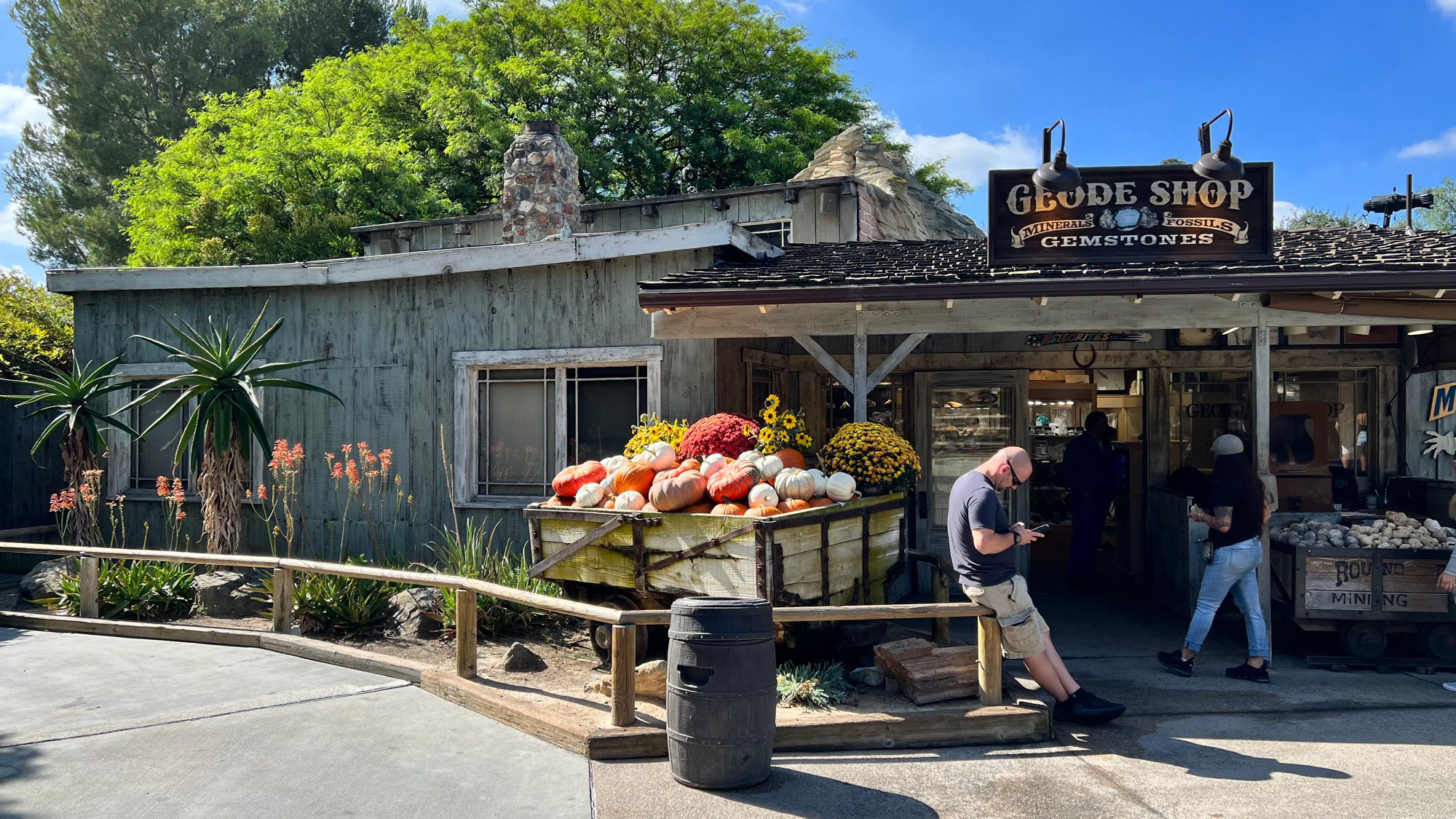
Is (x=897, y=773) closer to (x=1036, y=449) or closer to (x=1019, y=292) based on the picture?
(x=1019, y=292)

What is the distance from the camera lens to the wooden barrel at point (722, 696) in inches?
190

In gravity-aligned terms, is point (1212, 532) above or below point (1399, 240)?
below

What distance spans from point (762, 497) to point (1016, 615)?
171 centimetres

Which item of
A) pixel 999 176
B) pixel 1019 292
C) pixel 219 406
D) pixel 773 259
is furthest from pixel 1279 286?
pixel 219 406

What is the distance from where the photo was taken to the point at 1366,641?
7.39 meters

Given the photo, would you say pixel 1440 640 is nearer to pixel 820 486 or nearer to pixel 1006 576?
pixel 1006 576

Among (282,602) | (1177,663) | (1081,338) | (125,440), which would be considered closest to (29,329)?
(125,440)

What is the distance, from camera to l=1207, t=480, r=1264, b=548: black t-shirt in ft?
22.6

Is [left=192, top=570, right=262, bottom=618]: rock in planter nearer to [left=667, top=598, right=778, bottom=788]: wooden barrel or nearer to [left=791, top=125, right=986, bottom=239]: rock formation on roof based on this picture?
[left=667, top=598, right=778, bottom=788]: wooden barrel

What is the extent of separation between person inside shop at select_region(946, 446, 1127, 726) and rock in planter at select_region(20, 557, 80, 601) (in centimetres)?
863

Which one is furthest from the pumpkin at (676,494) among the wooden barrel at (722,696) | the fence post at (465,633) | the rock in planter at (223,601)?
the rock in planter at (223,601)

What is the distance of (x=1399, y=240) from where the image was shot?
28.3 ft

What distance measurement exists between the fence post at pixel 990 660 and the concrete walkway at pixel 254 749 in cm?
238

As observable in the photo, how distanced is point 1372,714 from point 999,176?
4.68 m
